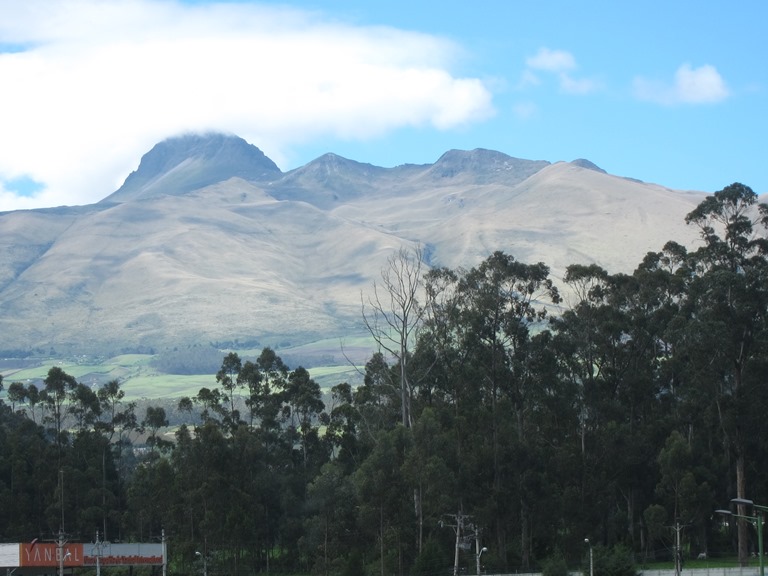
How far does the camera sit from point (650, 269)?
94750mm

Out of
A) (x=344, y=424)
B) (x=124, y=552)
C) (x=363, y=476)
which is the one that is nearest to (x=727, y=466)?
(x=363, y=476)

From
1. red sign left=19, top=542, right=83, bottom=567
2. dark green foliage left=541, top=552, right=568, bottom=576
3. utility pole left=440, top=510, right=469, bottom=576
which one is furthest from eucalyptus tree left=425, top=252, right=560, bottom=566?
red sign left=19, top=542, right=83, bottom=567

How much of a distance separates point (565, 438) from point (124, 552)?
106 ft

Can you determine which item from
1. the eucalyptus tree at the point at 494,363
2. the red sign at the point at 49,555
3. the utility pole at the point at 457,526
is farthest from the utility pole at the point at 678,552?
the red sign at the point at 49,555

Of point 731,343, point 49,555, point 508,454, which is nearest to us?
point 731,343

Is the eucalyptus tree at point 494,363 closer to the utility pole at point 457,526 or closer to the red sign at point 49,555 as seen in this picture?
the utility pole at point 457,526

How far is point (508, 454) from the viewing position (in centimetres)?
7781

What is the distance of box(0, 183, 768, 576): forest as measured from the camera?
251 ft

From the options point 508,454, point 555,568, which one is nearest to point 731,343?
point 508,454

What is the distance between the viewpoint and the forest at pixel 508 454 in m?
76.4

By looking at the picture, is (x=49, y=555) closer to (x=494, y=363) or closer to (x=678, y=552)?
(x=494, y=363)

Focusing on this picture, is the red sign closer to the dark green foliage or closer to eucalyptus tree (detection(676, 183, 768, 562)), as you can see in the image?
the dark green foliage

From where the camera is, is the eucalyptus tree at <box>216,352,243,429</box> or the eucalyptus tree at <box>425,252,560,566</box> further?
the eucalyptus tree at <box>216,352,243,429</box>

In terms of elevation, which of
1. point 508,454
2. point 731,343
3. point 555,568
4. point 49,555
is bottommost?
point 555,568
